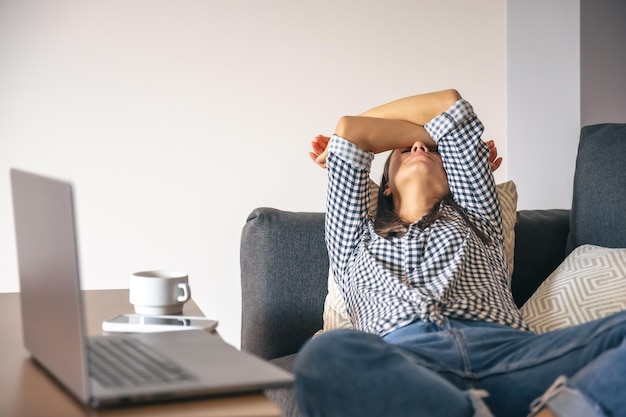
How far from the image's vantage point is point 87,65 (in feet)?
7.50

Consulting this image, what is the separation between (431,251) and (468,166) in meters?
0.27

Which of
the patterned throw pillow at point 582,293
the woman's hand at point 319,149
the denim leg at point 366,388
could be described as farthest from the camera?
the woman's hand at point 319,149

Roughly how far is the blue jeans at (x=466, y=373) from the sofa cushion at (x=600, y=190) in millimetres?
607

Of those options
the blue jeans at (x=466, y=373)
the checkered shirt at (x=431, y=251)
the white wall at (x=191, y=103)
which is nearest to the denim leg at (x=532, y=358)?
the blue jeans at (x=466, y=373)

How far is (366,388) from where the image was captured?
1139 mm

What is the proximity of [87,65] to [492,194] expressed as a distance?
123cm

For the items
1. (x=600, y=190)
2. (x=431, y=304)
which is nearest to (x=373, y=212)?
(x=431, y=304)

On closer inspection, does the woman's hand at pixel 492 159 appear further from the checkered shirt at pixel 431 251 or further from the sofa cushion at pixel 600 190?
the sofa cushion at pixel 600 190

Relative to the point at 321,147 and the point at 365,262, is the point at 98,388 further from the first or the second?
the point at 321,147

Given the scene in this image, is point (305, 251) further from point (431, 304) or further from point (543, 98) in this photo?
point (543, 98)

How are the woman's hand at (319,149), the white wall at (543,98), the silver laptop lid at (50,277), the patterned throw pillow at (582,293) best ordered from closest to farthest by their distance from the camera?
1. the silver laptop lid at (50,277)
2. the patterned throw pillow at (582,293)
3. the woman's hand at (319,149)
4. the white wall at (543,98)

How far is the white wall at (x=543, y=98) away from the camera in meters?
2.48

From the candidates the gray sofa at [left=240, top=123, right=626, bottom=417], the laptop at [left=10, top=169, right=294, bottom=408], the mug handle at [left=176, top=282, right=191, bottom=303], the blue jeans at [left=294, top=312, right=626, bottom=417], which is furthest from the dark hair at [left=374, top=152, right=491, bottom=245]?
the laptop at [left=10, top=169, right=294, bottom=408]

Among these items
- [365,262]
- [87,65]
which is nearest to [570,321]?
[365,262]
